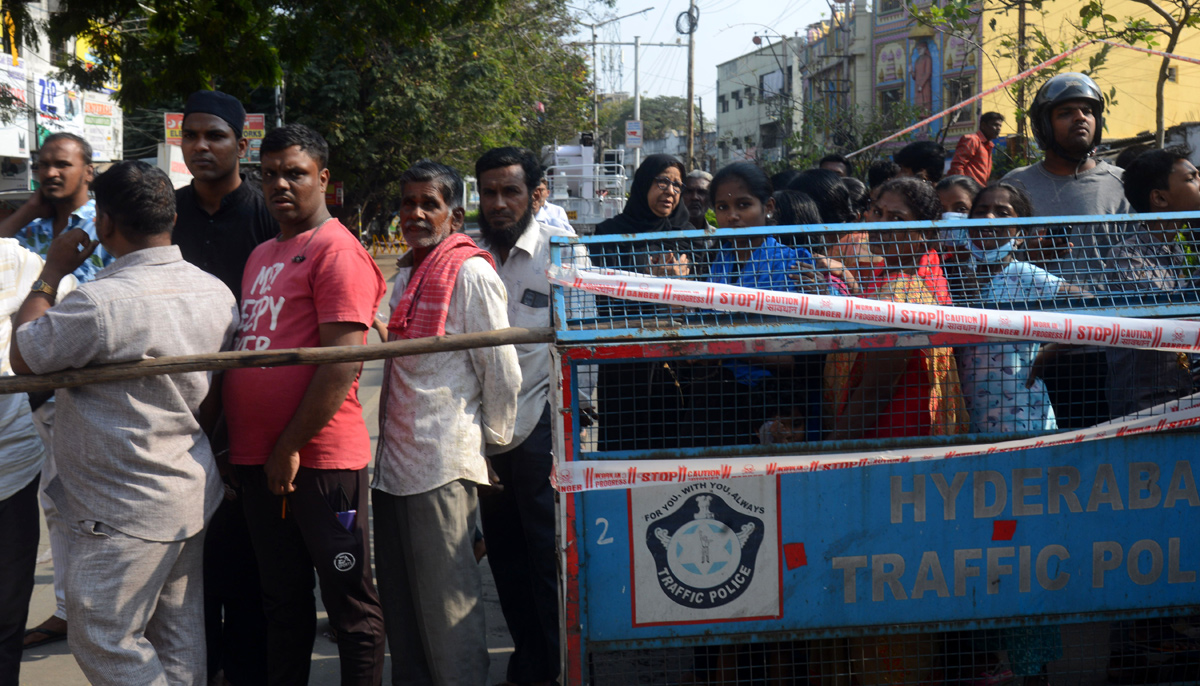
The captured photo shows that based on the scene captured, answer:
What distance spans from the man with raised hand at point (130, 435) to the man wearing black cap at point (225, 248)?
1.51 ft

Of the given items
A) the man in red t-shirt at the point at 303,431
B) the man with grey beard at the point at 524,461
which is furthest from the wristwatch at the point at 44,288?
the man with grey beard at the point at 524,461

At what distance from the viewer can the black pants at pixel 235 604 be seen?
131 inches

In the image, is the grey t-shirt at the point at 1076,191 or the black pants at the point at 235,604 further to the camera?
the grey t-shirt at the point at 1076,191

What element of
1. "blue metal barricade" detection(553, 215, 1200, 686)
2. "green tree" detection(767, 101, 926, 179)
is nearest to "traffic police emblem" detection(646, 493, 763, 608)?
"blue metal barricade" detection(553, 215, 1200, 686)

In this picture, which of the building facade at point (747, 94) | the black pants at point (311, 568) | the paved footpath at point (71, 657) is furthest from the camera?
the building facade at point (747, 94)

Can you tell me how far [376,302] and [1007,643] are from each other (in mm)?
2164

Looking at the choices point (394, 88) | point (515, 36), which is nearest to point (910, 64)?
point (515, 36)

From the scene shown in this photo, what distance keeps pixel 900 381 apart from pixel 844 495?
1.31 ft

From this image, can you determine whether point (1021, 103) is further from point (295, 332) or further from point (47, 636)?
point (47, 636)

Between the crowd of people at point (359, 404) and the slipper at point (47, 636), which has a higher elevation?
the crowd of people at point (359, 404)

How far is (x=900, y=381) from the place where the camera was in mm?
2770

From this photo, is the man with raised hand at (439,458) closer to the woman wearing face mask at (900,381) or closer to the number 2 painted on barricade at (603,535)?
the number 2 painted on barricade at (603,535)

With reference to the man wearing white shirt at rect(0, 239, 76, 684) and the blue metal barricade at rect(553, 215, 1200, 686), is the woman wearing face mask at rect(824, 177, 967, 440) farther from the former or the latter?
the man wearing white shirt at rect(0, 239, 76, 684)

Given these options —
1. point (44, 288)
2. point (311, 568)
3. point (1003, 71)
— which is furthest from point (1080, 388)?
point (1003, 71)
